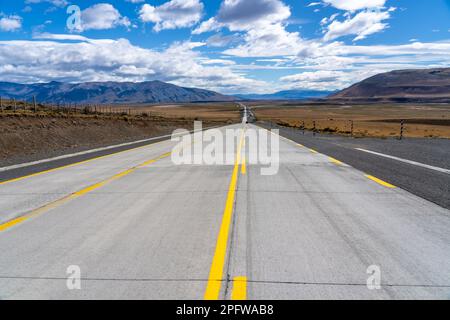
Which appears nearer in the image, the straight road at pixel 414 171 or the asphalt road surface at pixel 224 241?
the asphalt road surface at pixel 224 241

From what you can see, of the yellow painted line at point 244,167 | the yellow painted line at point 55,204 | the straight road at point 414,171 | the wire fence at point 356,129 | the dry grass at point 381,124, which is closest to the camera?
the yellow painted line at point 55,204

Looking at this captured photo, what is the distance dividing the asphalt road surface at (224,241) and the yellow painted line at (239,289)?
1cm

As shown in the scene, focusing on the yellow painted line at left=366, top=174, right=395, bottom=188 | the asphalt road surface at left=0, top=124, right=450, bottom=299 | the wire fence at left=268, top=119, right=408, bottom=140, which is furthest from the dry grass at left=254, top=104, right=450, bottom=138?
the asphalt road surface at left=0, top=124, right=450, bottom=299

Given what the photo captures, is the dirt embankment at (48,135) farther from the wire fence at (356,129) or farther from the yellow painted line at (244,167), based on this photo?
the wire fence at (356,129)

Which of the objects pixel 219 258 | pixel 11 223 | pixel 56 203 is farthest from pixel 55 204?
pixel 219 258

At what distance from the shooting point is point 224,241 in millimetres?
5648

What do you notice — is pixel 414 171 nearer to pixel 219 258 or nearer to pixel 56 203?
pixel 219 258

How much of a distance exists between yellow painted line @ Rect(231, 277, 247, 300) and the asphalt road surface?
0.03 feet

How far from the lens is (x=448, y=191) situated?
30.5ft

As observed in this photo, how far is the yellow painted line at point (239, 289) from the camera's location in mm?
4007

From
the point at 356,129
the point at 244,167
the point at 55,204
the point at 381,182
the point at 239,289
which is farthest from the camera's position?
the point at 356,129

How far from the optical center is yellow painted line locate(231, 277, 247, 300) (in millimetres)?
4007

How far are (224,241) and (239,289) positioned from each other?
4.95 feet

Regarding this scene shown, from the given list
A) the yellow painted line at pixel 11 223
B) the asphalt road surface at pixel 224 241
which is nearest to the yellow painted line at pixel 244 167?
the asphalt road surface at pixel 224 241
